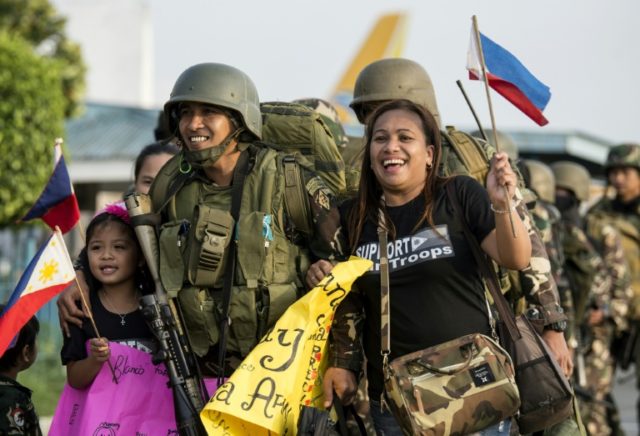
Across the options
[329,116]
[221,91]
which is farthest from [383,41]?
[221,91]

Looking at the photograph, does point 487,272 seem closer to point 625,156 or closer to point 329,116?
point 329,116

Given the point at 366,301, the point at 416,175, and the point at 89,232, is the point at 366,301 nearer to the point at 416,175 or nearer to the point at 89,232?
the point at 416,175

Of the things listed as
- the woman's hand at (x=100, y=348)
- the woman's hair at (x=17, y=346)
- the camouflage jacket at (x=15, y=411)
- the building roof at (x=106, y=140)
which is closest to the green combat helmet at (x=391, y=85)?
the woman's hand at (x=100, y=348)

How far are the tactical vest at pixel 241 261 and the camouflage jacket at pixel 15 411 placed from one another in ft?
2.82

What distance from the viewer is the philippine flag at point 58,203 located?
5.57 m

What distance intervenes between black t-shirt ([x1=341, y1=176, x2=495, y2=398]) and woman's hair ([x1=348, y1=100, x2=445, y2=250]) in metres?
0.08

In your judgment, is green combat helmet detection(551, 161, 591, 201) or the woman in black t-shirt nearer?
the woman in black t-shirt

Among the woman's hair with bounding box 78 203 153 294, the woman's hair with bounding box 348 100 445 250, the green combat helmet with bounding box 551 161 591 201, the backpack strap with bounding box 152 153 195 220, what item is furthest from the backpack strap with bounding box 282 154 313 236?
the green combat helmet with bounding box 551 161 591 201

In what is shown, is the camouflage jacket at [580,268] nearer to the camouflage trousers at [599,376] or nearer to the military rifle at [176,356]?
the camouflage trousers at [599,376]

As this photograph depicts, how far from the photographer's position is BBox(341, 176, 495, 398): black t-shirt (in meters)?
4.46

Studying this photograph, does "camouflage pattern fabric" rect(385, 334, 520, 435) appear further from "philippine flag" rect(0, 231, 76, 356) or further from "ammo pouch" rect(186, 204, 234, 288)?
"philippine flag" rect(0, 231, 76, 356)

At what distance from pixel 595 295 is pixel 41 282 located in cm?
545

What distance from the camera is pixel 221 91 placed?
522cm

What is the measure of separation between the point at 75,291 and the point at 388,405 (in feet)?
5.85
